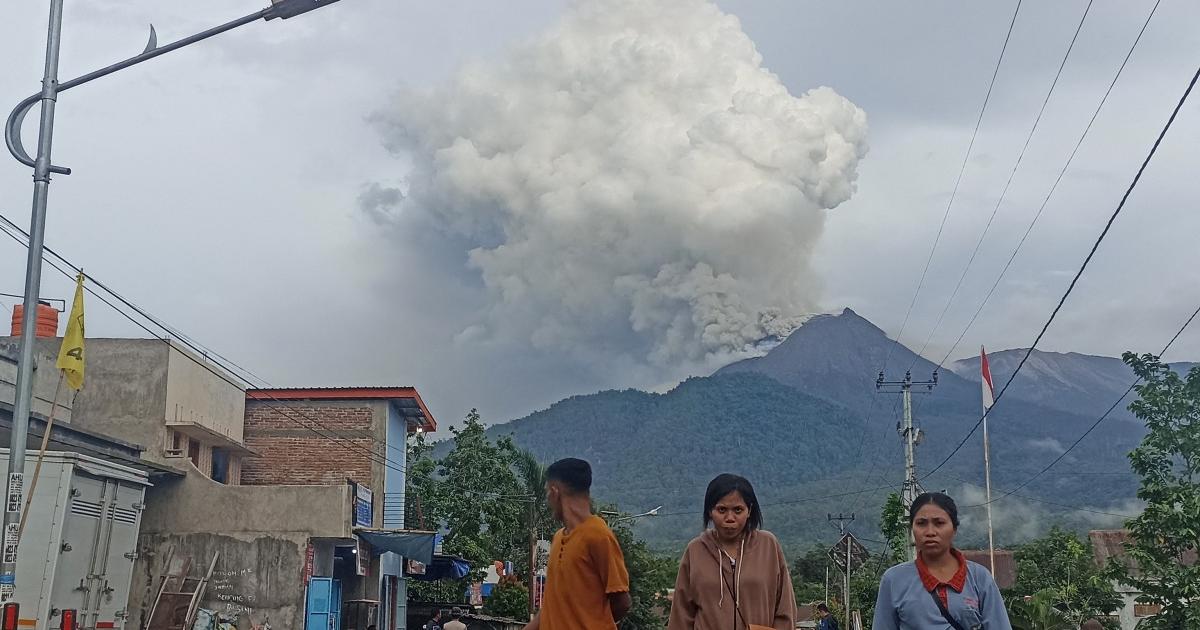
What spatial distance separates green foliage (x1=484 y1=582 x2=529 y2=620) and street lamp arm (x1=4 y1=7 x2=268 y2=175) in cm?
2772

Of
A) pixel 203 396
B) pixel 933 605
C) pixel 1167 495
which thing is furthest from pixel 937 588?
pixel 203 396

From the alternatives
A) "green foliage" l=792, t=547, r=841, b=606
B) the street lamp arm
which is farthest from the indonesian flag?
"green foliage" l=792, t=547, r=841, b=606

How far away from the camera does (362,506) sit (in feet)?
88.5

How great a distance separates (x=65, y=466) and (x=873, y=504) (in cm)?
16823

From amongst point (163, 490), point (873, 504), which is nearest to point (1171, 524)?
point (163, 490)

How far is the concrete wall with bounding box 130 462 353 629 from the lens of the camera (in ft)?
76.3

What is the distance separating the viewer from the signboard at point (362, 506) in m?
26.0

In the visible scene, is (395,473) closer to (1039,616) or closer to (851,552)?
(1039,616)

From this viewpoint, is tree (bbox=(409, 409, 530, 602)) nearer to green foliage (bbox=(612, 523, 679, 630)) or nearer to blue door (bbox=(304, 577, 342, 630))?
green foliage (bbox=(612, 523, 679, 630))

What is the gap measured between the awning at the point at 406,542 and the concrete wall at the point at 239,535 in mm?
2236

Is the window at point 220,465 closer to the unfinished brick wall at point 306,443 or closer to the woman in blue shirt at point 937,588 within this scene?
the unfinished brick wall at point 306,443

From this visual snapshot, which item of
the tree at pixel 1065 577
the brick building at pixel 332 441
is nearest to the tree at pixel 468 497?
the brick building at pixel 332 441

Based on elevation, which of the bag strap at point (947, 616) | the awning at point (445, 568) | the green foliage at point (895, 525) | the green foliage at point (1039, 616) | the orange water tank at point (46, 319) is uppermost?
the orange water tank at point (46, 319)

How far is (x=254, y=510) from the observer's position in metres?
23.6
